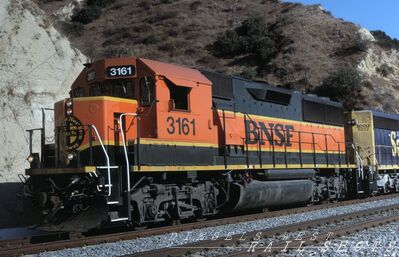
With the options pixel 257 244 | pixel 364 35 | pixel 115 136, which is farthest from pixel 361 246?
pixel 364 35

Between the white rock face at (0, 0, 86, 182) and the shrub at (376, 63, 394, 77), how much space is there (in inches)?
1210

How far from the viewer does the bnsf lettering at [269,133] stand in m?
14.2

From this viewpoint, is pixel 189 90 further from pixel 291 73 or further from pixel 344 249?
pixel 291 73

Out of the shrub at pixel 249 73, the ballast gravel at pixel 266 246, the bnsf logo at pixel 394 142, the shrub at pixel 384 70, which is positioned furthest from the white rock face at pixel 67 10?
the ballast gravel at pixel 266 246

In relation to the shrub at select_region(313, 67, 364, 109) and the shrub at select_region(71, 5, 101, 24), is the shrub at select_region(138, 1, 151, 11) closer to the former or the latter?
the shrub at select_region(71, 5, 101, 24)

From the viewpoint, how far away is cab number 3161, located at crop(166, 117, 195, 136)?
11289mm

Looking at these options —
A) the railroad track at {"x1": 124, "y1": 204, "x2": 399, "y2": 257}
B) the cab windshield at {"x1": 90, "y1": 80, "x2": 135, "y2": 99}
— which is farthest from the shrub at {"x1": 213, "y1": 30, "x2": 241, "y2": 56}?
the railroad track at {"x1": 124, "y1": 204, "x2": 399, "y2": 257}

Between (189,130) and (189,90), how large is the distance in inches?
36.6

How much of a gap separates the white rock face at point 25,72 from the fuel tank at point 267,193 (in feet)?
22.5

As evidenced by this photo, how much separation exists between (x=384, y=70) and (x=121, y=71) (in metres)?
37.5

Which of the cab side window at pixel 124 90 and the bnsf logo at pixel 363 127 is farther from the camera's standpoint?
the bnsf logo at pixel 363 127

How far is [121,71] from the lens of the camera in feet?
36.7

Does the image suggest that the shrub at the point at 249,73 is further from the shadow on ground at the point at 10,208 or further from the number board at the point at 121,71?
the number board at the point at 121,71

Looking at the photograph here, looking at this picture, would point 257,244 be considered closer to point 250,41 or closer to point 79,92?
point 79,92
